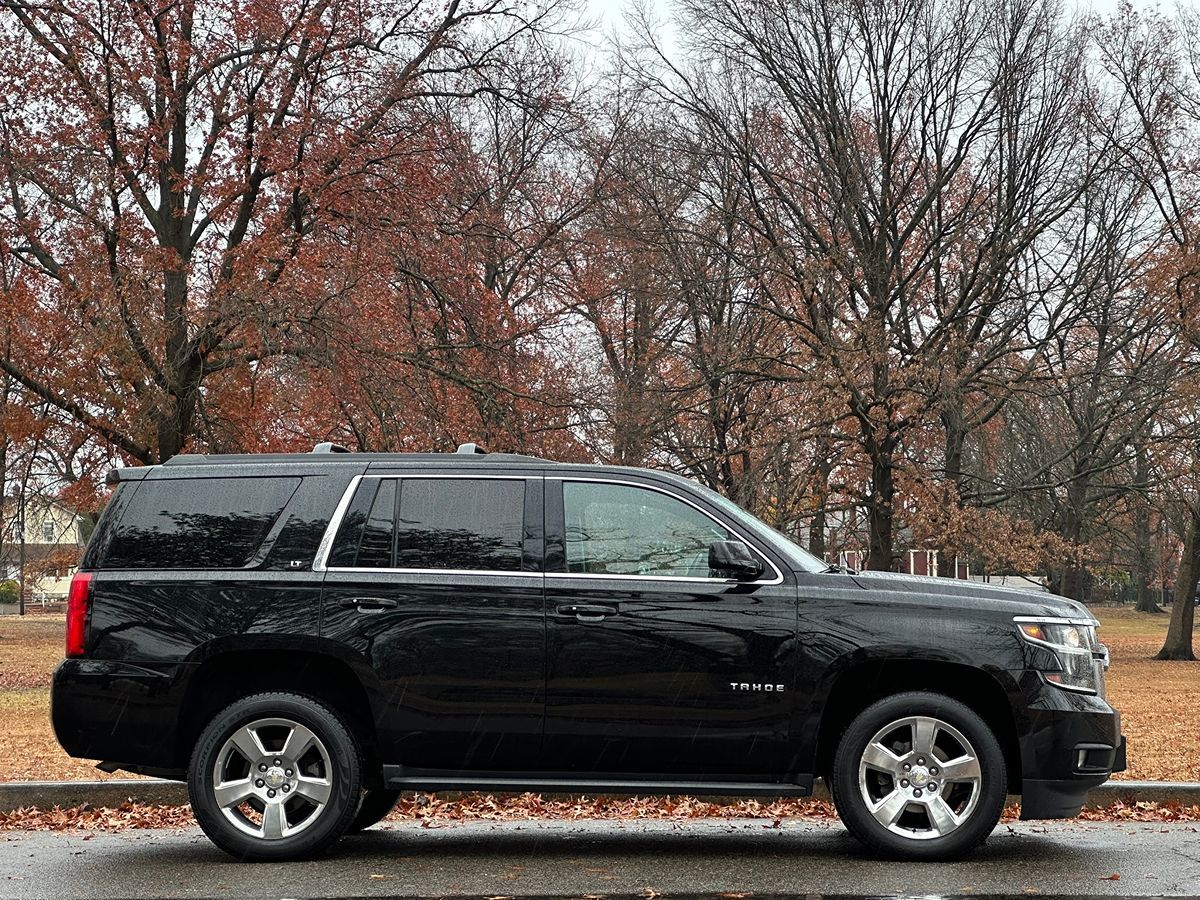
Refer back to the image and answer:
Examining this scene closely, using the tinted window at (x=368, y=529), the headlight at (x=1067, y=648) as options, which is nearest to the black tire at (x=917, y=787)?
the headlight at (x=1067, y=648)

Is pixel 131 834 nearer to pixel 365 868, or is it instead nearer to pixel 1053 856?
pixel 365 868

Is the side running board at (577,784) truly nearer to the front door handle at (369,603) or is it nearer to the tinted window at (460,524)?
the front door handle at (369,603)

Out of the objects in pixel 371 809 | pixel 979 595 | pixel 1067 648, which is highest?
pixel 979 595

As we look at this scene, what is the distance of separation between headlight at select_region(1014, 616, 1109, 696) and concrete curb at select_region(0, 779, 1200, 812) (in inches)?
78.5

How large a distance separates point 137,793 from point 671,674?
3684 millimetres

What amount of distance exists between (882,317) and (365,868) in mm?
20091

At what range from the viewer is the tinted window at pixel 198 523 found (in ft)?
25.8

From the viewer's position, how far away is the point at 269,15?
20.7 metres

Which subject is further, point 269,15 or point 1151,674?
point 1151,674

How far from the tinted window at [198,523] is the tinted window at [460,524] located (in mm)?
645

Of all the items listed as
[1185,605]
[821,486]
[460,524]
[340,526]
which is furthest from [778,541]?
[1185,605]

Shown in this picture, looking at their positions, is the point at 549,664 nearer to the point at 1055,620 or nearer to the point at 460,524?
the point at 460,524

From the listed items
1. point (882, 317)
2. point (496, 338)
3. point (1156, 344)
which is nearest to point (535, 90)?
point (496, 338)

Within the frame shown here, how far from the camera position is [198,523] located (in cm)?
793
